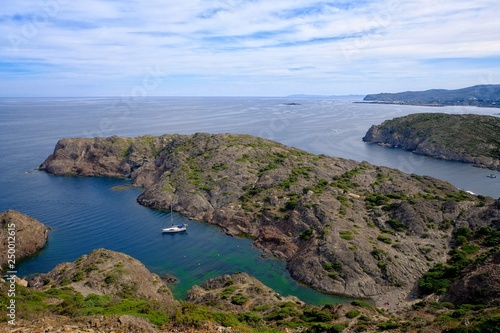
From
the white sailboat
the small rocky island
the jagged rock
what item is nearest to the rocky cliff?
the white sailboat

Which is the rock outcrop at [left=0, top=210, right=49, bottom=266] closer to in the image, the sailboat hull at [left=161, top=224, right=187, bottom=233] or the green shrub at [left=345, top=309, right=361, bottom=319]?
the sailboat hull at [left=161, top=224, right=187, bottom=233]

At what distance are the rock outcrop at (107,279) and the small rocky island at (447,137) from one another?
121 meters

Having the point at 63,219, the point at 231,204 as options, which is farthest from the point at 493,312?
the point at 63,219

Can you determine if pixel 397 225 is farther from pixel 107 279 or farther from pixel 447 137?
pixel 447 137

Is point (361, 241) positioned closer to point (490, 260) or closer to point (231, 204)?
point (490, 260)

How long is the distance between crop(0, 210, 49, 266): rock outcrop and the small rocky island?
130 metres

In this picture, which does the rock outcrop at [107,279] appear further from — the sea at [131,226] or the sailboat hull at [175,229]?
the sailboat hull at [175,229]

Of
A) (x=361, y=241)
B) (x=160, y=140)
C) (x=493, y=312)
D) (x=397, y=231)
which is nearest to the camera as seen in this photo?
(x=493, y=312)

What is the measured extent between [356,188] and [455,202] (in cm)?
1830

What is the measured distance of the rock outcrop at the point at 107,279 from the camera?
40531 millimetres

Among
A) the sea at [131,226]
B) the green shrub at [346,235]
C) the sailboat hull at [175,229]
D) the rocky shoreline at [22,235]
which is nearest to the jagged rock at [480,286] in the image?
the sea at [131,226]

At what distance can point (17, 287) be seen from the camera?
34656 mm

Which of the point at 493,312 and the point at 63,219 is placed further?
the point at 63,219

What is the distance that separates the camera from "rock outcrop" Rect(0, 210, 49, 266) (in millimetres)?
55375
